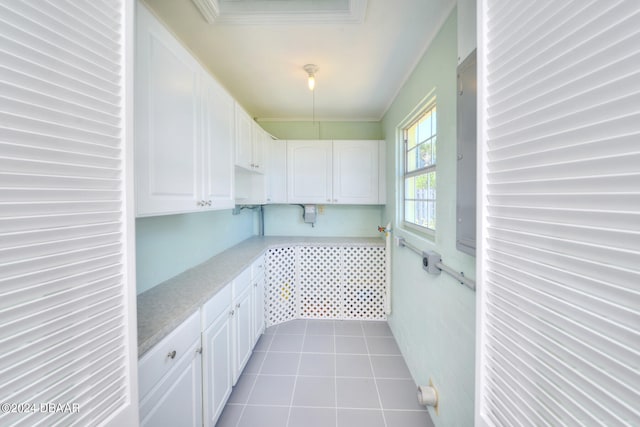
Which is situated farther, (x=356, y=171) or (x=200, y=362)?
(x=356, y=171)

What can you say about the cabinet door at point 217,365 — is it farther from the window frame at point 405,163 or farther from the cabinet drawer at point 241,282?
the window frame at point 405,163

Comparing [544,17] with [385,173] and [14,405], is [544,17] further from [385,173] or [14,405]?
[385,173]

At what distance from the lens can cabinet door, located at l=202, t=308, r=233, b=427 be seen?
53.9 inches

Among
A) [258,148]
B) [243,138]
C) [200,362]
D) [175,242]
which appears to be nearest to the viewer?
[200,362]

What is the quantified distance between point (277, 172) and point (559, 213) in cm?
292

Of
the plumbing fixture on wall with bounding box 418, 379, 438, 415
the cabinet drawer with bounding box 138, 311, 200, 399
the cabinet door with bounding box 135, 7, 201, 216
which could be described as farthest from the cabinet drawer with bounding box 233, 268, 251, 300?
the plumbing fixture on wall with bounding box 418, 379, 438, 415

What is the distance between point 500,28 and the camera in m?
0.57

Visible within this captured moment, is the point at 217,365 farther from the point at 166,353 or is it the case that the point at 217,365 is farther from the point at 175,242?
the point at 175,242

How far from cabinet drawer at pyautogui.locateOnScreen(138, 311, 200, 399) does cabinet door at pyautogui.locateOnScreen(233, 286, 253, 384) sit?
59 cm

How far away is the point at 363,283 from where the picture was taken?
2.95 m

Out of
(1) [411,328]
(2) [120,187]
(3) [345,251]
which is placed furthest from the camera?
(3) [345,251]

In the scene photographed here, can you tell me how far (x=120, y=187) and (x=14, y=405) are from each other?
43cm

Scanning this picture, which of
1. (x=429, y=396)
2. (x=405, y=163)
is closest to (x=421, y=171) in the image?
(x=405, y=163)

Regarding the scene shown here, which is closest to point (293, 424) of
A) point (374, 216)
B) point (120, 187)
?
point (120, 187)
